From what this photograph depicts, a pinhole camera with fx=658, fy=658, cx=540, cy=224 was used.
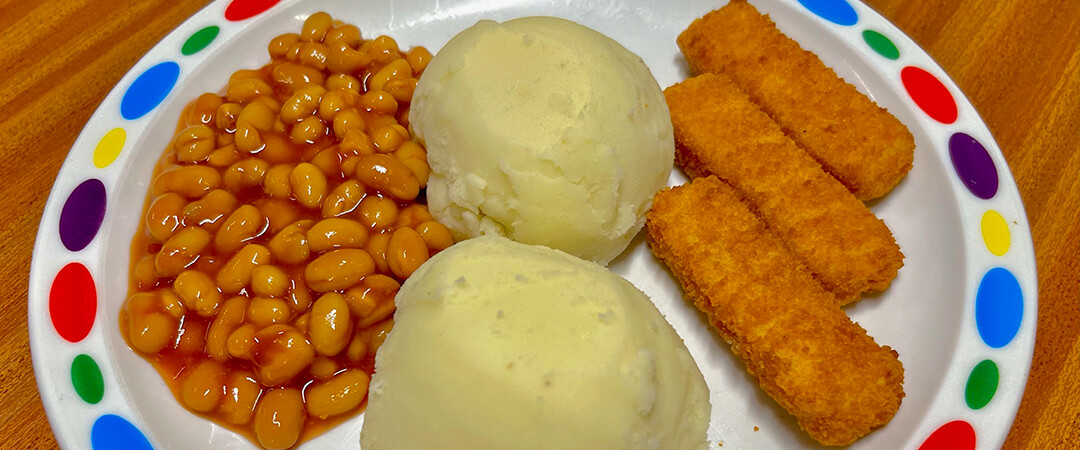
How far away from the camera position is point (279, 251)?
1.82 m

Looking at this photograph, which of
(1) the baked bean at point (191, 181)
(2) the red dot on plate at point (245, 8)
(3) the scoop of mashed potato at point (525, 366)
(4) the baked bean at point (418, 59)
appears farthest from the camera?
(2) the red dot on plate at point (245, 8)

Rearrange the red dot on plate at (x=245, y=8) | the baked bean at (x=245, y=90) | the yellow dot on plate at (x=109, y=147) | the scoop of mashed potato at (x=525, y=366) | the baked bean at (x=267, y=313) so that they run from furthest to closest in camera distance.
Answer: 1. the red dot on plate at (x=245, y=8)
2. the baked bean at (x=245, y=90)
3. the yellow dot on plate at (x=109, y=147)
4. the baked bean at (x=267, y=313)
5. the scoop of mashed potato at (x=525, y=366)

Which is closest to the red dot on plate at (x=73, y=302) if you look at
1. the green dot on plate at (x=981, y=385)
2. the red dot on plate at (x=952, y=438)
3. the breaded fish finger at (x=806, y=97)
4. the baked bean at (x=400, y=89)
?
the baked bean at (x=400, y=89)

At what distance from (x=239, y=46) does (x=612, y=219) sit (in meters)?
1.50

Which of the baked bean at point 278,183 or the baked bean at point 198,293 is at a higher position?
the baked bean at point 278,183

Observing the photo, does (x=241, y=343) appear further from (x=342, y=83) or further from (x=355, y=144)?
(x=342, y=83)

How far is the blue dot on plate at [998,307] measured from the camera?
1835 millimetres

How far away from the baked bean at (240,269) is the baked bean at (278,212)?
11cm

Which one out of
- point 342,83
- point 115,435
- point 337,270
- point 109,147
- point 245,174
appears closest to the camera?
point 115,435

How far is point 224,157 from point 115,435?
0.81m

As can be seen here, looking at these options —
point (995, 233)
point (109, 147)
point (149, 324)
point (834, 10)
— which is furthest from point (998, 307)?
point (109, 147)

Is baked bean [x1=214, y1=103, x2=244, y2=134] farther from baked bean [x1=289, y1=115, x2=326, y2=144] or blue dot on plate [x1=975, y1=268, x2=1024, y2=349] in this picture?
blue dot on plate [x1=975, y1=268, x2=1024, y2=349]

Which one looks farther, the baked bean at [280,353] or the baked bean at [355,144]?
the baked bean at [355,144]

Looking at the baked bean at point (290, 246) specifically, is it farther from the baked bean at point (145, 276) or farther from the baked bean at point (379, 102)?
the baked bean at point (379, 102)
